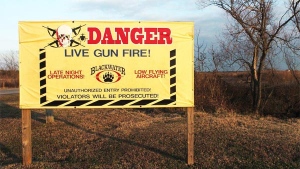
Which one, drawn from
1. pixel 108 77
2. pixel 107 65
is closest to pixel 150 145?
pixel 108 77

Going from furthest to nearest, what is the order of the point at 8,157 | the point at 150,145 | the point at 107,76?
1. the point at 150,145
2. the point at 8,157
3. the point at 107,76

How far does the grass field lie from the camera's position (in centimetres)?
628

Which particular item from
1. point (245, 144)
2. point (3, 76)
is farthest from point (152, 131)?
point (3, 76)

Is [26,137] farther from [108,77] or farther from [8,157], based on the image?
[108,77]

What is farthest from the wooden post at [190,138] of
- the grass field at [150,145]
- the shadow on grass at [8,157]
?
the shadow on grass at [8,157]

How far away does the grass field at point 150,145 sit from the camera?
6277mm

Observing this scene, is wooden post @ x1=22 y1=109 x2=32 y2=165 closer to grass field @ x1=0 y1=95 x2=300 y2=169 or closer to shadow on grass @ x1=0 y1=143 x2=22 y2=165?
grass field @ x1=0 y1=95 x2=300 y2=169

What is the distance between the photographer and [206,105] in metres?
15.4

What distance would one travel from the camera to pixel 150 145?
750cm

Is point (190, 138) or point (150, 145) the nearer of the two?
point (190, 138)

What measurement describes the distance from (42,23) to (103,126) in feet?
15.7

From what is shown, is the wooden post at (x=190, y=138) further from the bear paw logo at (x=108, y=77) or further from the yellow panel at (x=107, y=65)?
the bear paw logo at (x=108, y=77)

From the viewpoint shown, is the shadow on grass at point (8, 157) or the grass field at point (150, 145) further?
the shadow on grass at point (8, 157)

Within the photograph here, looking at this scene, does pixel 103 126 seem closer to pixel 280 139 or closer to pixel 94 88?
pixel 94 88
